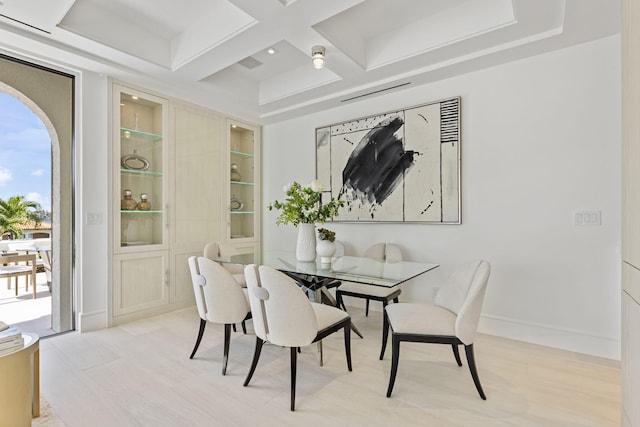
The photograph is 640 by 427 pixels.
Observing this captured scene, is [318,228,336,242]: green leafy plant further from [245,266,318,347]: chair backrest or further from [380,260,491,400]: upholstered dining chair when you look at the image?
[245,266,318,347]: chair backrest

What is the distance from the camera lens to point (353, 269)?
2422 millimetres

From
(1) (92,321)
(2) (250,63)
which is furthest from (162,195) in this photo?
(2) (250,63)

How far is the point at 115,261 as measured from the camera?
326 centimetres

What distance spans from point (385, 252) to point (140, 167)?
9.59 feet

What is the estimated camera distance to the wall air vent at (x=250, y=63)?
3.49 m

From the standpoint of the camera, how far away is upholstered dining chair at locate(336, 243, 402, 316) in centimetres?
285

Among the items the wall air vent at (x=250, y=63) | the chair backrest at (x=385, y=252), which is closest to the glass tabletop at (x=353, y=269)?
the chair backrest at (x=385, y=252)

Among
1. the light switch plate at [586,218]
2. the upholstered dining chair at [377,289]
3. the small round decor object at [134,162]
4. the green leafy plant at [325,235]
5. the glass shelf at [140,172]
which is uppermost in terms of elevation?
the small round decor object at [134,162]

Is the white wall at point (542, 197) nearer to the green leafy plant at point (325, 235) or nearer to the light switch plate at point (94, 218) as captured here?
the green leafy plant at point (325, 235)

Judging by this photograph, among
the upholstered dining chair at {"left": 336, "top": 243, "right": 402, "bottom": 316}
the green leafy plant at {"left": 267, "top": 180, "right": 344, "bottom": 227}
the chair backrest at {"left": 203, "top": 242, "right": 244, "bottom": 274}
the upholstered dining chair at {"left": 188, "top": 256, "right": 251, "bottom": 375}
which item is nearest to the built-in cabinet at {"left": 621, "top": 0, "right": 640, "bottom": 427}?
the upholstered dining chair at {"left": 336, "top": 243, "right": 402, "bottom": 316}

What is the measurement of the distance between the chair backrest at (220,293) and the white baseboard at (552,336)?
232 cm

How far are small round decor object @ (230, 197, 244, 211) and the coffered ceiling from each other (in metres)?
1.64

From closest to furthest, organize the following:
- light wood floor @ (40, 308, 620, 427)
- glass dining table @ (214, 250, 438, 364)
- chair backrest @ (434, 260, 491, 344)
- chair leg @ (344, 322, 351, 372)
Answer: light wood floor @ (40, 308, 620, 427) → chair backrest @ (434, 260, 491, 344) → glass dining table @ (214, 250, 438, 364) → chair leg @ (344, 322, 351, 372)

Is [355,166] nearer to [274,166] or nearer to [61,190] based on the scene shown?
[274,166]
